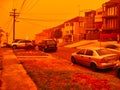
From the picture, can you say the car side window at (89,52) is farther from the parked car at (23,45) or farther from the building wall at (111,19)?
the building wall at (111,19)

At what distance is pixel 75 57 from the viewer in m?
19.0

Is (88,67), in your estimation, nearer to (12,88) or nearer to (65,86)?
(65,86)

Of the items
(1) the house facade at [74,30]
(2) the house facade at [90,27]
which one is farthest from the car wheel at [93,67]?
(1) the house facade at [74,30]

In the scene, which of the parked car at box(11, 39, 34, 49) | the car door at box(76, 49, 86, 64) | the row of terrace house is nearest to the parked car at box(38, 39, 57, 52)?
the parked car at box(11, 39, 34, 49)

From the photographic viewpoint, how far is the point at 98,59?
609 inches

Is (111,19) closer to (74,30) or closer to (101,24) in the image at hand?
(101,24)

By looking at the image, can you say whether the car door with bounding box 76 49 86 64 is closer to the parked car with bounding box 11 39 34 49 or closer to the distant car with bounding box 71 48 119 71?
the distant car with bounding box 71 48 119 71

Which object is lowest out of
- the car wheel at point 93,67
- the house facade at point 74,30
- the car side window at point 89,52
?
the car wheel at point 93,67

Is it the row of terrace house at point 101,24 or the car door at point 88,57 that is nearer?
the car door at point 88,57

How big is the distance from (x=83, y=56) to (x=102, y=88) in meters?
7.24

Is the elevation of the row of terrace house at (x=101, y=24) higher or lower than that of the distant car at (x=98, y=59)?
higher

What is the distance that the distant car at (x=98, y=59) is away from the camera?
1532 cm

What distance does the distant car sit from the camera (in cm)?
1532

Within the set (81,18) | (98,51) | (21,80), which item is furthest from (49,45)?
(81,18)
